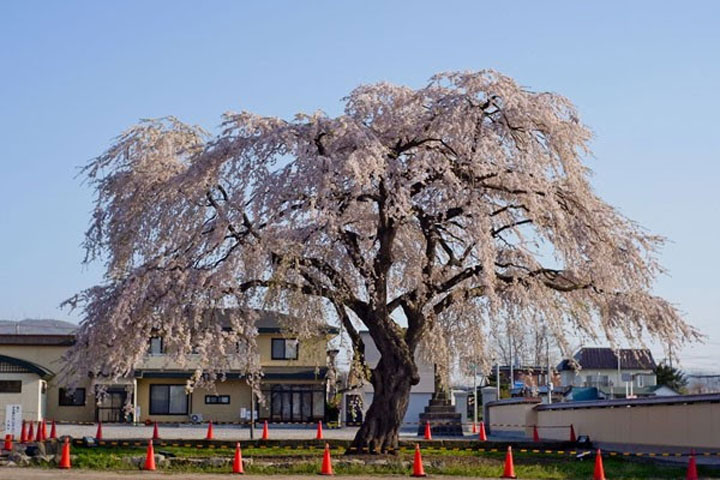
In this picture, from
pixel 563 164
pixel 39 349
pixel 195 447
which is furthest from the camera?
pixel 39 349

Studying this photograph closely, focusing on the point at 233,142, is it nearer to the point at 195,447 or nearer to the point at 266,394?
the point at 195,447

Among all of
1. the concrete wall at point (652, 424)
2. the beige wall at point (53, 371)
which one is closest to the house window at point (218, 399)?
the beige wall at point (53, 371)

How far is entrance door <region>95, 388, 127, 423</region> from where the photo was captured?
65688 mm

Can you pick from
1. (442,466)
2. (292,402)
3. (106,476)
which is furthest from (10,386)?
(442,466)

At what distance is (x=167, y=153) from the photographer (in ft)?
96.1

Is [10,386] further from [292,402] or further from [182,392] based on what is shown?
[292,402]

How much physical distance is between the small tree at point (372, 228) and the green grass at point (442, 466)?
214cm

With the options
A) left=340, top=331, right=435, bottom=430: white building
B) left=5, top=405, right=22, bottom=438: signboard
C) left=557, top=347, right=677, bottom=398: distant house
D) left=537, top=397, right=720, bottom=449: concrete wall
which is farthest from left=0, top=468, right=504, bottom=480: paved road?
left=557, top=347, right=677, bottom=398: distant house

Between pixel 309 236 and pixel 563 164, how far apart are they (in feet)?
22.9

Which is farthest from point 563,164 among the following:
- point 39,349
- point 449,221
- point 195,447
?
point 39,349

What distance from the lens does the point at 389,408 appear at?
2839 centimetres

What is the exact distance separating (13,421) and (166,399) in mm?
26700

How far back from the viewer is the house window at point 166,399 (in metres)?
66.6

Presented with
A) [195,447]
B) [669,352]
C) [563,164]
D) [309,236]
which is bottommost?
[195,447]
